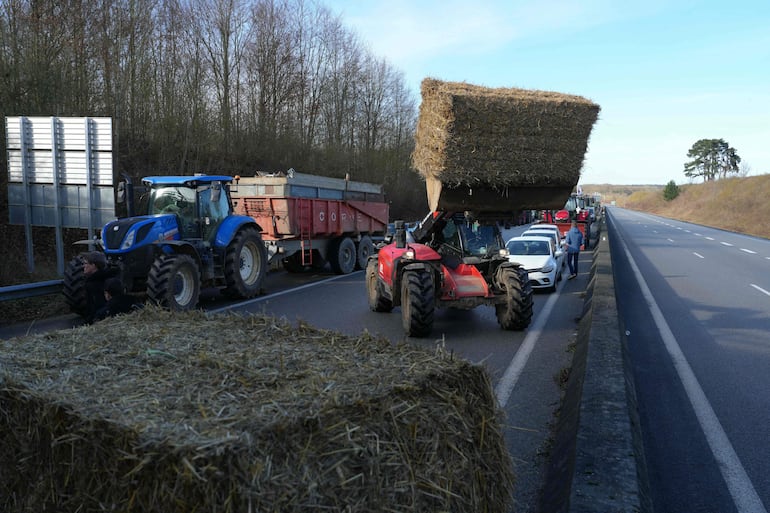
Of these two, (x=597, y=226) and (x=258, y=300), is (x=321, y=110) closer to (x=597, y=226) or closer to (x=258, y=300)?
(x=597, y=226)

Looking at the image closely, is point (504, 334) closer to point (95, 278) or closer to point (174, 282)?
point (174, 282)

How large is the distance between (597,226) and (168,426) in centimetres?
3350

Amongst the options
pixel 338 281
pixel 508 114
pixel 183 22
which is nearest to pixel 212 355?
pixel 508 114

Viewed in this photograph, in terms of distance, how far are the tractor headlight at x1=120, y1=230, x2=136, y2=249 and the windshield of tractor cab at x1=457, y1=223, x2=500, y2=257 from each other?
220 inches

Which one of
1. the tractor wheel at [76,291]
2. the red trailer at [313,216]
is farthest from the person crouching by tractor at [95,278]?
the red trailer at [313,216]

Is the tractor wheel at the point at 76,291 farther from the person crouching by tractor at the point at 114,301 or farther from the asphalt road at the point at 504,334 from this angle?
the person crouching by tractor at the point at 114,301

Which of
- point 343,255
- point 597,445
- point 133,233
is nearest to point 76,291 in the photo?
point 133,233

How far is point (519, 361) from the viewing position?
781 cm

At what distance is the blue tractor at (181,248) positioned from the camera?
976cm

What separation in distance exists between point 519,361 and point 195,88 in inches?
772

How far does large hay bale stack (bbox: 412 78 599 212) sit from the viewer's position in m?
8.60

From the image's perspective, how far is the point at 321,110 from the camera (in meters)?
35.2

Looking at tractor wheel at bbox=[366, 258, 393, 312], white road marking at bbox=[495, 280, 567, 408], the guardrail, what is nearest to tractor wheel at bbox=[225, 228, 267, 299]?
tractor wheel at bbox=[366, 258, 393, 312]

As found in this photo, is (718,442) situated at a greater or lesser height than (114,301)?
lesser
